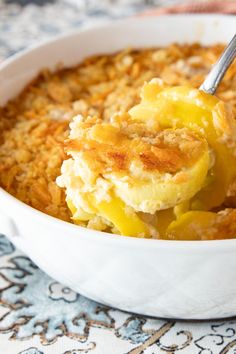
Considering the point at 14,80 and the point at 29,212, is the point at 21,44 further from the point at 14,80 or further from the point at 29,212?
the point at 29,212

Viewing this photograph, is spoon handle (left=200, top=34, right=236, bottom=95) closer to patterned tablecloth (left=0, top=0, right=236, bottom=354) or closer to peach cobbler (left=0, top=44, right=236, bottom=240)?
peach cobbler (left=0, top=44, right=236, bottom=240)

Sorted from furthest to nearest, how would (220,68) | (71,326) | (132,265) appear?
(220,68)
(71,326)
(132,265)

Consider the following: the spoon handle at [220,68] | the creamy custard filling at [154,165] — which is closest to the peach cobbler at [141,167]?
the creamy custard filling at [154,165]

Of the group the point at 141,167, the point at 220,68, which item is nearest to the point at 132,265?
the point at 141,167

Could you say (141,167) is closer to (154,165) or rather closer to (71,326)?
(154,165)

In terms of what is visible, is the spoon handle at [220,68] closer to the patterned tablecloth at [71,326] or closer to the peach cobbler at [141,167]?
the peach cobbler at [141,167]

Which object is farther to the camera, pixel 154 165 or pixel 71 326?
pixel 71 326

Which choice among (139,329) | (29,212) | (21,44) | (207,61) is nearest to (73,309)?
(139,329)

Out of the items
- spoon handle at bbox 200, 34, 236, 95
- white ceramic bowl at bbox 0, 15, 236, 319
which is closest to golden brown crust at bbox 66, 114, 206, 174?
white ceramic bowl at bbox 0, 15, 236, 319
